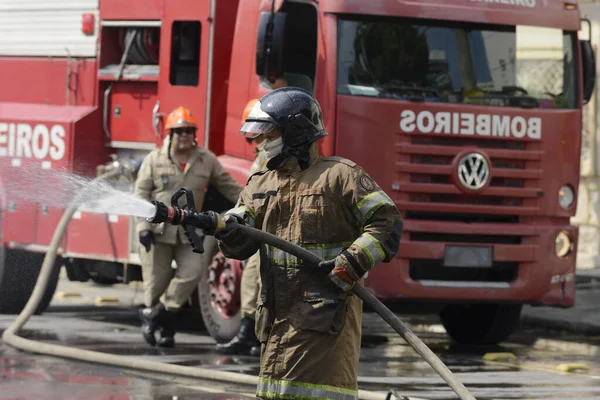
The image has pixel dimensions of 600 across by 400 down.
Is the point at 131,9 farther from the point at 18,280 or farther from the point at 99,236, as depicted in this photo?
Result: the point at 18,280

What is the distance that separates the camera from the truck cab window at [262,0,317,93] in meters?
10.9

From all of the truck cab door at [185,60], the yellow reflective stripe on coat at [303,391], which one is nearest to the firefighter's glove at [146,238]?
the truck cab door at [185,60]

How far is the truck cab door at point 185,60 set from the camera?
38.9 ft

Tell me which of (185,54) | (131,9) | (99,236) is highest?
(131,9)

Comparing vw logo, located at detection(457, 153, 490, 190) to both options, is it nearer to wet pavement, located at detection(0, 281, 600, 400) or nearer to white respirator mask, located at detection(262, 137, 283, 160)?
wet pavement, located at detection(0, 281, 600, 400)

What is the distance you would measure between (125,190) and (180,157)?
1.05 m

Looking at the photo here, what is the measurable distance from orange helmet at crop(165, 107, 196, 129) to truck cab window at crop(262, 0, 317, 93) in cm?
89

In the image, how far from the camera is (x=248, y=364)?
35.0 ft

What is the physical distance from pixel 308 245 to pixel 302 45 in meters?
4.86

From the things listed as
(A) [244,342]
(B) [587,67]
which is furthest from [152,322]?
(B) [587,67]

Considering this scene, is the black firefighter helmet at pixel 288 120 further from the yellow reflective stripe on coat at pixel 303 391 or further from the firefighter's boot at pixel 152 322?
the firefighter's boot at pixel 152 322

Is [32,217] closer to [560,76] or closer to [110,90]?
[110,90]

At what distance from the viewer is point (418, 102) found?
11.2 m

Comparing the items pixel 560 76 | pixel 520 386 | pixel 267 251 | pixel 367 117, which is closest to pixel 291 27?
pixel 367 117
